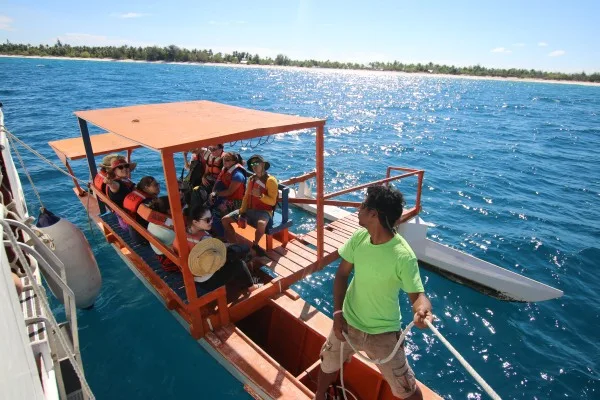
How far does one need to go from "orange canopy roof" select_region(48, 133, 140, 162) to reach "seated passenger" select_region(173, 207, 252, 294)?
4125 mm

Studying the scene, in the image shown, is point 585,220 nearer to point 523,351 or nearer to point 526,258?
point 526,258

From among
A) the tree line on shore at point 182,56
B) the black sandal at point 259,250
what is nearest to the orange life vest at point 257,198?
the black sandal at point 259,250

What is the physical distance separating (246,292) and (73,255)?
2.73 metres

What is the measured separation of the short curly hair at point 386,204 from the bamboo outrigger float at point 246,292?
7.24ft

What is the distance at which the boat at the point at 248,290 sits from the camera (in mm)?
4086

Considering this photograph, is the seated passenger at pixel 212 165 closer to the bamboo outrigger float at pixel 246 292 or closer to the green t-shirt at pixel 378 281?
the bamboo outrigger float at pixel 246 292

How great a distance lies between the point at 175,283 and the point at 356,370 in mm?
2849

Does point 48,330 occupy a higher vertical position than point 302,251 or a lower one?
higher

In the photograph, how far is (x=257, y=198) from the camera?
245 inches

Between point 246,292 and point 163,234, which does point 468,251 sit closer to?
point 246,292

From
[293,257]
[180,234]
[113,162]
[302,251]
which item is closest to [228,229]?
[293,257]

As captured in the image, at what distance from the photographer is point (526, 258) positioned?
9.43 metres

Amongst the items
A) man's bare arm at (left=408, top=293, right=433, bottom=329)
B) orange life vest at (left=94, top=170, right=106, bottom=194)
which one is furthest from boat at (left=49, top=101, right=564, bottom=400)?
man's bare arm at (left=408, top=293, right=433, bottom=329)

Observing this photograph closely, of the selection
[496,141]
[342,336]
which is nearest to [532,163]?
[496,141]
